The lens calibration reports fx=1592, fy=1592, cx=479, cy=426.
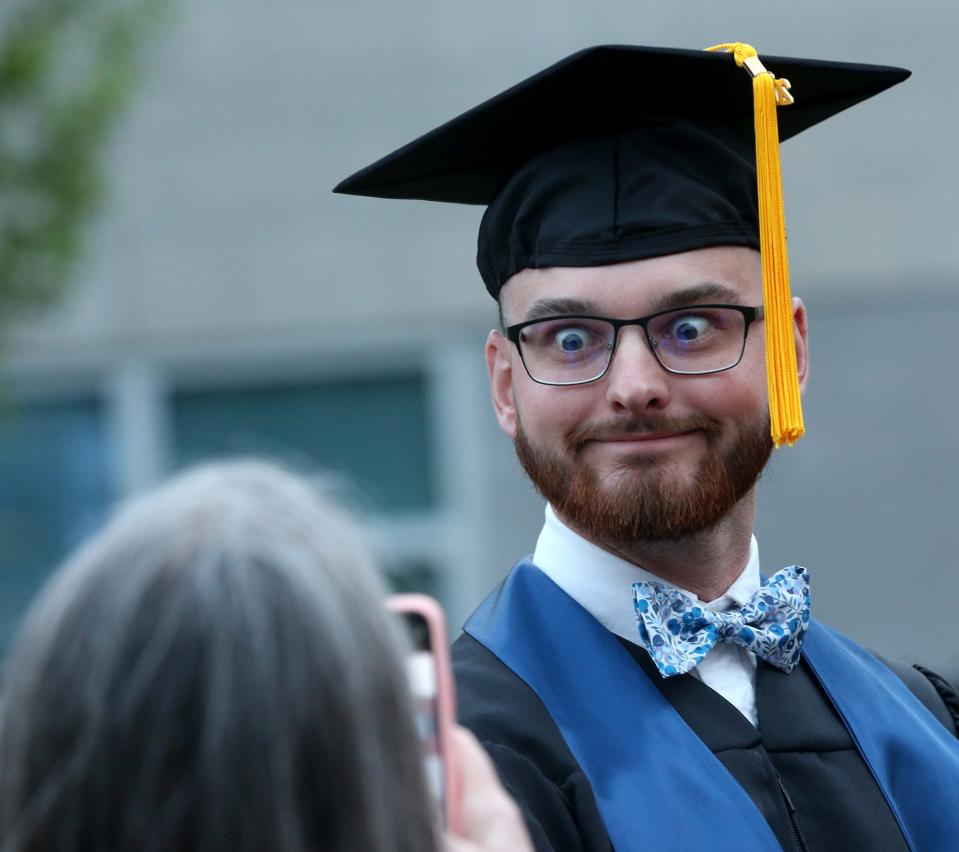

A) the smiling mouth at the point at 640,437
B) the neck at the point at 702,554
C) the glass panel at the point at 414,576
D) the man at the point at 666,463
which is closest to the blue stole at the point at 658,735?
the man at the point at 666,463

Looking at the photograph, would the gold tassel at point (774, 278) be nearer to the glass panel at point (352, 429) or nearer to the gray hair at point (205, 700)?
the gray hair at point (205, 700)

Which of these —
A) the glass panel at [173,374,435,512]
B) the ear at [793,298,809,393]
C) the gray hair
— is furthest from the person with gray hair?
the glass panel at [173,374,435,512]

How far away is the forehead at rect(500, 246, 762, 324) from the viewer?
2.47 metres

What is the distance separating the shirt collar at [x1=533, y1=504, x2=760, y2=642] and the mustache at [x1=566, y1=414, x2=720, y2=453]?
6.3 inches

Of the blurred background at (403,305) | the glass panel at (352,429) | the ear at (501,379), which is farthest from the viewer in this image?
the glass panel at (352,429)

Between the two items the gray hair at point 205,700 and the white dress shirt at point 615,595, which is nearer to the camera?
the gray hair at point 205,700

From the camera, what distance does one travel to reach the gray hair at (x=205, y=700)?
1230 millimetres

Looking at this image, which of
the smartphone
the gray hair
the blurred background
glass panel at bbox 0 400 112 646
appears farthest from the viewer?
glass panel at bbox 0 400 112 646

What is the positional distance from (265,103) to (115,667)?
893 cm

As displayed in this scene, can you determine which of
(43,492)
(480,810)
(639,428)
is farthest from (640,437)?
(43,492)

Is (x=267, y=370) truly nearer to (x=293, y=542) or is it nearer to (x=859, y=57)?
(x=859, y=57)

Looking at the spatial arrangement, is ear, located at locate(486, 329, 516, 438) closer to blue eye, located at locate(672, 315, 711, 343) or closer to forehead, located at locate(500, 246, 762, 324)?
forehead, located at locate(500, 246, 762, 324)

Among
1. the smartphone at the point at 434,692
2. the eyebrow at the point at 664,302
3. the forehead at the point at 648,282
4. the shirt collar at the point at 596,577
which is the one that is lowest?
the shirt collar at the point at 596,577

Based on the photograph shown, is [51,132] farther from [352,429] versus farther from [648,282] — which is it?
[648,282]
